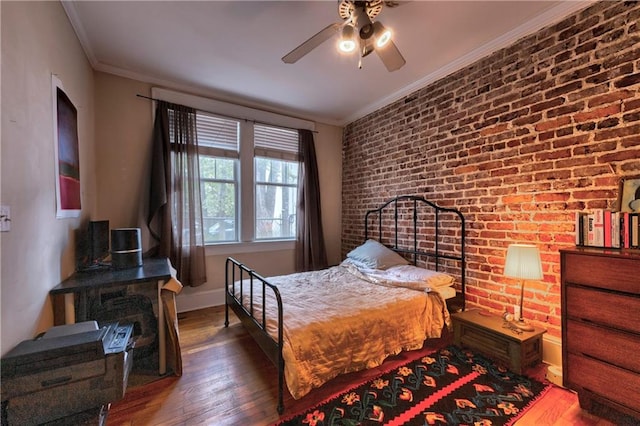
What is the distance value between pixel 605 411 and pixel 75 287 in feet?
11.0

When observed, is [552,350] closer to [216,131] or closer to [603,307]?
[603,307]

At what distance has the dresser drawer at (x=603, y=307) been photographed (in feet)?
4.56

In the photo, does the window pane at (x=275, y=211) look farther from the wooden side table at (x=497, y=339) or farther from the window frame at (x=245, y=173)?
the wooden side table at (x=497, y=339)

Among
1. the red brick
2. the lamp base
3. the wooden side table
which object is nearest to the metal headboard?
the wooden side table

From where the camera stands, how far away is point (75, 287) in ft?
5.39

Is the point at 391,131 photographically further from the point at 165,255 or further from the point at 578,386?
the point at 165,255

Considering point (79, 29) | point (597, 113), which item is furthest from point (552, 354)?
point (79, 29)

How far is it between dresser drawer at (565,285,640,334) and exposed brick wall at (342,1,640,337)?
1.65 ft

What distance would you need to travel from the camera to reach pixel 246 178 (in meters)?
3.69

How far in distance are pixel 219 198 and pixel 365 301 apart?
244 centimetres

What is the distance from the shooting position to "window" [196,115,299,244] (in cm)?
348

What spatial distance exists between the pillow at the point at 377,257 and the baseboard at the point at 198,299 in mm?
1888

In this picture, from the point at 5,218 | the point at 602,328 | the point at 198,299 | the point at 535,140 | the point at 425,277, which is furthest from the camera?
the point at 198,299

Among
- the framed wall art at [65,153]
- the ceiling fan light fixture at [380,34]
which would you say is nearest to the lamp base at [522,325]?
the ceiling fan light fixture at [380,34]
